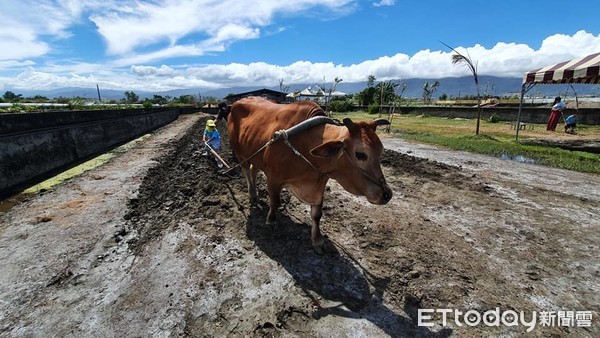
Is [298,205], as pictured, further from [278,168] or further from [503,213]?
[503,213]

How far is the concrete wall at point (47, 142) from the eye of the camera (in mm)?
7449

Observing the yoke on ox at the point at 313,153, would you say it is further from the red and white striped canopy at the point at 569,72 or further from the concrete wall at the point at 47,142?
the red and white striped canopy at the point at 569,72

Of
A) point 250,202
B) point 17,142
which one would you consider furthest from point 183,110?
point 250,202

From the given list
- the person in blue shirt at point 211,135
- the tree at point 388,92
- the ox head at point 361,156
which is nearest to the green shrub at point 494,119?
the tree at point 388,92

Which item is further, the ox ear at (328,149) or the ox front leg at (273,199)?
the ox front leg at (273,199)

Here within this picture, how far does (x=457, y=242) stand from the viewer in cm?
467

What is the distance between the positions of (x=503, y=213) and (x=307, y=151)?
164 inches

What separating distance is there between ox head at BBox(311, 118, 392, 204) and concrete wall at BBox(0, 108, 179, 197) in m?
7.54

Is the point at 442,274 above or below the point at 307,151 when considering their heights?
below

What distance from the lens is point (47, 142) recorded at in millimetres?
9094

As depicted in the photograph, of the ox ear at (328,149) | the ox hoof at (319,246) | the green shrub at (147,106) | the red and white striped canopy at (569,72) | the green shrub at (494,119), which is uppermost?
the red and white striped canopy at (569,72)

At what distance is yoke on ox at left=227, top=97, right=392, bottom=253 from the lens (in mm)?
3426

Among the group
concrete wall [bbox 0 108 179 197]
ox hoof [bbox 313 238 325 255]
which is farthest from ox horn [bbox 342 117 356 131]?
concrete wall [bbox 0 108 179 197]

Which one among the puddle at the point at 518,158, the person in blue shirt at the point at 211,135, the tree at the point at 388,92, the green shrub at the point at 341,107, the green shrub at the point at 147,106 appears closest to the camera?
the person in blue shirt at the point at 211,135
